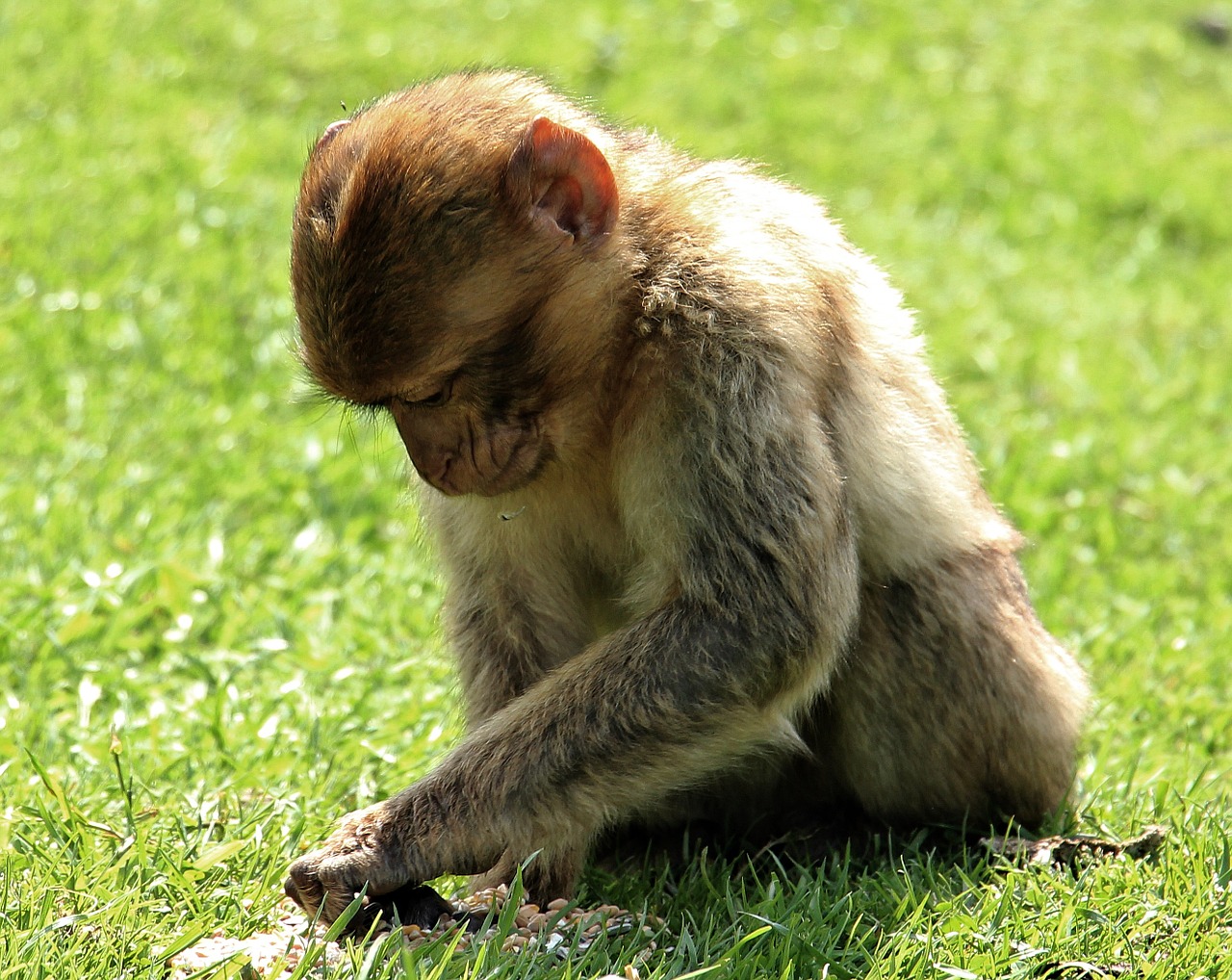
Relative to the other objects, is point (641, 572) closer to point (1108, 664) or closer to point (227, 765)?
point (227, 765)

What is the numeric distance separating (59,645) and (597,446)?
5.88 feet

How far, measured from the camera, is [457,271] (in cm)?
300

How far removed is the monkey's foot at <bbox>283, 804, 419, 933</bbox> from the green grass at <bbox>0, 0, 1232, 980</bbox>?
16 centimetres

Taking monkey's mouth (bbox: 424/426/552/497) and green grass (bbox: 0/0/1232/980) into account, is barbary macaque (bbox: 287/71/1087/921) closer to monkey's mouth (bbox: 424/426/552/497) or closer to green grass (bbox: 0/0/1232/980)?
monkey's mouth (bbox: 424/426/552/497)

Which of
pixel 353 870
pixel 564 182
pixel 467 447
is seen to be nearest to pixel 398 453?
pixel 467 447

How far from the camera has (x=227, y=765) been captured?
12.4 ft

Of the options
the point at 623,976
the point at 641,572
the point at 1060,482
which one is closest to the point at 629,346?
the point at 641,572

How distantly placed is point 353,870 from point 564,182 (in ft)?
4.63

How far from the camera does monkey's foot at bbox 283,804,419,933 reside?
9.75 ft

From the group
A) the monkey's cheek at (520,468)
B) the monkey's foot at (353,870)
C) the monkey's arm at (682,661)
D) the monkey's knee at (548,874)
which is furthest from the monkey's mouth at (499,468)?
the monkey's knee at (548,874)

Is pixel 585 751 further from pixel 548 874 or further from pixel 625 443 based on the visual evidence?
pixel 625 443

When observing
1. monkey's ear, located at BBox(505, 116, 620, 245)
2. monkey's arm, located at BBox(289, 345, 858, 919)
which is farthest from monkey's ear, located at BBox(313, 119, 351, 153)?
monkey's arm, located at BBox(289, 345, 858, 919)

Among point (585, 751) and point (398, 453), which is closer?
point (585, 751)

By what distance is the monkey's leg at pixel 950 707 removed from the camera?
3.54 m
